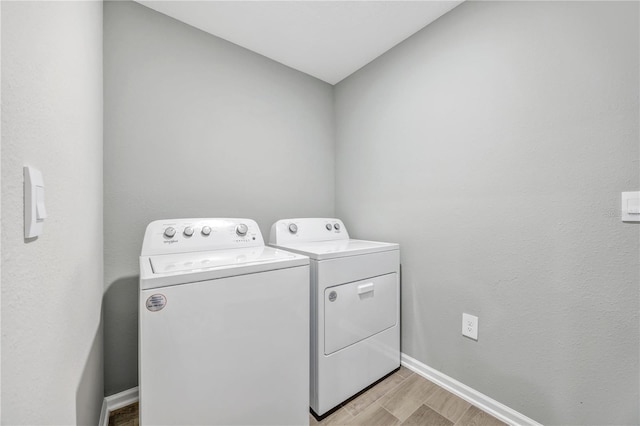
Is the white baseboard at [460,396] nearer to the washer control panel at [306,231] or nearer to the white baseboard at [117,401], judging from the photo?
the white baseboard at [117,401]

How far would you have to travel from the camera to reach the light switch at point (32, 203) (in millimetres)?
446

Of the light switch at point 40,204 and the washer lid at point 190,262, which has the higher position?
the light switch at point 40,204

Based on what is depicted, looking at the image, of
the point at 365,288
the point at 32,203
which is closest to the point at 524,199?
the point at 365,288

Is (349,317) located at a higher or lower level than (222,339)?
lower

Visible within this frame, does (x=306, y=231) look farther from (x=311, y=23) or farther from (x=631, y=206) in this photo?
(x=631, y=206)

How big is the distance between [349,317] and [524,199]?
1.05m

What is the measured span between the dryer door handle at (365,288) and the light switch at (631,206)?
1.08 meters

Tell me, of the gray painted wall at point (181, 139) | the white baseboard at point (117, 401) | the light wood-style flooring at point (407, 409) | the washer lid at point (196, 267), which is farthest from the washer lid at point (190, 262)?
the light wood-style flooring at point (407, 409)

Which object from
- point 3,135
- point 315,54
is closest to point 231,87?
point 315,54

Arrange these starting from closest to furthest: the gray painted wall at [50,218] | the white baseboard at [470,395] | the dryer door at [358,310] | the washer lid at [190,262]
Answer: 1. the gray painted wall at [50,218]
2. the washer lid at [190,262]
3. the white baseboard at [470,395]
4. the dryer door at [358,310]

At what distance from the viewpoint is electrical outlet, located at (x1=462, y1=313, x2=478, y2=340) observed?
136cm

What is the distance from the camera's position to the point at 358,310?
1.43 meters

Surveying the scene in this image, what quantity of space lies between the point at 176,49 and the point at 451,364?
2.48 metres

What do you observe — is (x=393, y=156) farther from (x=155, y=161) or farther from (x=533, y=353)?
(x=155, y=161)
